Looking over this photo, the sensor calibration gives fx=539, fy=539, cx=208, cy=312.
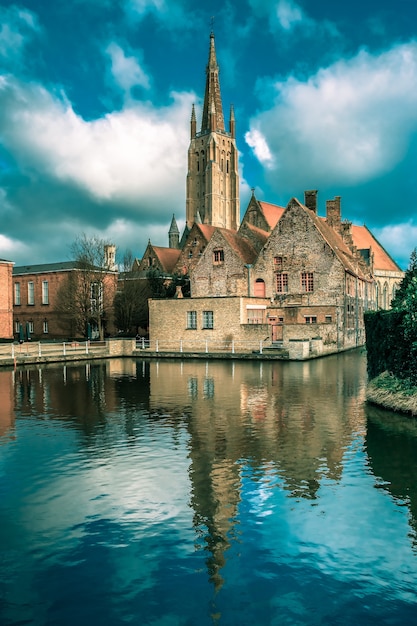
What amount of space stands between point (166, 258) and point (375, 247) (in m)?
26.5

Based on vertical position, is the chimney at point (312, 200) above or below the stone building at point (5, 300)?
above

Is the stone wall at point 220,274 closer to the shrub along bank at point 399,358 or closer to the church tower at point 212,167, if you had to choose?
the shrub along bank at point 399,358

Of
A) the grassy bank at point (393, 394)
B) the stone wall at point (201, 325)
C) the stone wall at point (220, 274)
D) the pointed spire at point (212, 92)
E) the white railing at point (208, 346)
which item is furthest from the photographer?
the pointed spire at point (212, 92)

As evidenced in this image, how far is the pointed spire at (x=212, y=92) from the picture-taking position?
95.9 m

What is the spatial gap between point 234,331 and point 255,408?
2240 cm

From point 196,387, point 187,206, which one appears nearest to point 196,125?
point 187,206

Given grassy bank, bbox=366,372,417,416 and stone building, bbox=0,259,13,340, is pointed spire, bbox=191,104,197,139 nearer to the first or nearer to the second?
stone building, bbox=0,259,13,340

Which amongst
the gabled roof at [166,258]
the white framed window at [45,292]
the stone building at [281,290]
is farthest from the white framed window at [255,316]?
the white framed window at [45,292]

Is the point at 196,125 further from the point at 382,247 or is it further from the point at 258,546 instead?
the point at 258,546

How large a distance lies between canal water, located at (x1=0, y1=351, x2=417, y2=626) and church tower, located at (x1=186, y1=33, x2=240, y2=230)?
83746 millimetres

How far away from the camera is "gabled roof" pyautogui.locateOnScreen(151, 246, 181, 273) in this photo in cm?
6072

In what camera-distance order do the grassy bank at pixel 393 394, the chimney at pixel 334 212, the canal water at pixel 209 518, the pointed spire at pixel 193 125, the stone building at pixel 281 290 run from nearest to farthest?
the canal water at pixel 209 518, the grassy bank at pixel 393 394, the stone building at pixel 281 290, the chimney at pixel 334 212, the pointed spire at pixel 193 125

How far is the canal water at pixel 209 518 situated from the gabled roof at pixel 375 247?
5407 cm

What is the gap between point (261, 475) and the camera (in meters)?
8.57
